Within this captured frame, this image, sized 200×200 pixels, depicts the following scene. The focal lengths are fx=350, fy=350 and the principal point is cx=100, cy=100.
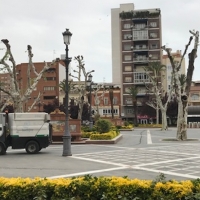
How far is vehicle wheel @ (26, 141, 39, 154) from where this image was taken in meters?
17.5

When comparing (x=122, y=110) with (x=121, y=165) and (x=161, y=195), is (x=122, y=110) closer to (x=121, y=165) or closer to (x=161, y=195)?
(x=121, y=165)

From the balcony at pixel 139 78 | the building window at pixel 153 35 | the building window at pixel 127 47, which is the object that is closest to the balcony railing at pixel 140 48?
the building window at pixel 127 47

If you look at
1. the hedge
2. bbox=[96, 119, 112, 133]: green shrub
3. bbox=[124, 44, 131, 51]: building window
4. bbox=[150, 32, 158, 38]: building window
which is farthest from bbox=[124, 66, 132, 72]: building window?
the hedge

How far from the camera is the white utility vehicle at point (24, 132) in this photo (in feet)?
56.4

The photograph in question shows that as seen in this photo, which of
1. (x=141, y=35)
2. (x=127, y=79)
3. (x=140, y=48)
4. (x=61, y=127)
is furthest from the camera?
(x=127, y=79)

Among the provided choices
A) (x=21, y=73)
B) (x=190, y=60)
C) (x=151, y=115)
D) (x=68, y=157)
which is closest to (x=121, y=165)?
(x=68, y=157)

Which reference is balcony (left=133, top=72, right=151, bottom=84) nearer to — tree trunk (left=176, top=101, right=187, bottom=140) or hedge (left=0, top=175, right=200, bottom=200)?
tree trunk (left=176, top=101, right=187, bottom=140)

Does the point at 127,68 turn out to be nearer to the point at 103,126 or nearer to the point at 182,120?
the point at 182,120

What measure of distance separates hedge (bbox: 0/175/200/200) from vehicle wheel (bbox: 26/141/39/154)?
10.7 meters

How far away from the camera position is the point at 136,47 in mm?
82062

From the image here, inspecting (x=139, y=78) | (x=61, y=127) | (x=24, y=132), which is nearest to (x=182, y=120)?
(x=61, y=127)

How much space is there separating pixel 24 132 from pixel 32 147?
0.86m

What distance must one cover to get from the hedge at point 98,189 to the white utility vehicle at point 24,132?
10.6m

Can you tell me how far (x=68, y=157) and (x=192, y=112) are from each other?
212 ft
